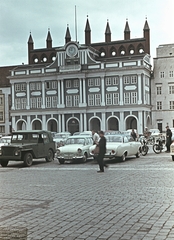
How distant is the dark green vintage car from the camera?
61.3 feet

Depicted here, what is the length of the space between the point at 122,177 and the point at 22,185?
3435 millimetres

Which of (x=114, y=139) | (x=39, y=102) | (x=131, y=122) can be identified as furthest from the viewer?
(x=39, y=102)

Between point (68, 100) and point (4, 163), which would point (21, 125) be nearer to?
point (68, 100)

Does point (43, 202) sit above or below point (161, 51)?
below

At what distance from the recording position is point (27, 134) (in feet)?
68.6

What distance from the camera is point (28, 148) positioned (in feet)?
63.3

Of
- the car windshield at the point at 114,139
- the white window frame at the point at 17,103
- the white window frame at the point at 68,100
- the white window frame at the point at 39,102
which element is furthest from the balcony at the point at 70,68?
the car windshield at the point at 114,139

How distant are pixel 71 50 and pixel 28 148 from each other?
50846 millimetres

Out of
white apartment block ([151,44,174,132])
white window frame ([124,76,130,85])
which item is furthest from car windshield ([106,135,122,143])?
white apartment block ([151,44,174,132])

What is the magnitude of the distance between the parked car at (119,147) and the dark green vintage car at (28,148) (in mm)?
2585

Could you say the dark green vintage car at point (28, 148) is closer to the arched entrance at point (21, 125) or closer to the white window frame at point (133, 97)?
the white window frame at point (133, 97)

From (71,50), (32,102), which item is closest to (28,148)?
(71,50)

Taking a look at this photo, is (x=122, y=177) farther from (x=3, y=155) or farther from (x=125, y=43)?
(x=125, y=43)

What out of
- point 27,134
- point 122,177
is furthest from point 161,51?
point 122,177
